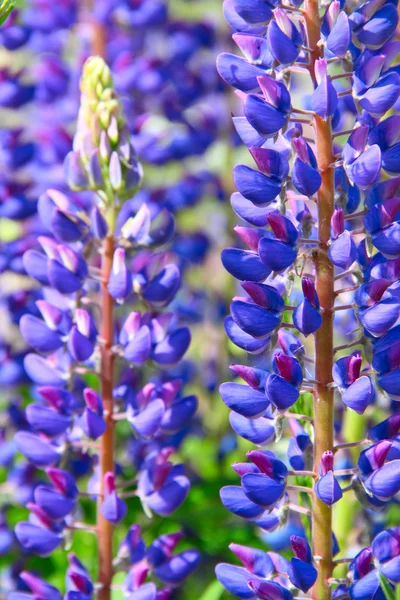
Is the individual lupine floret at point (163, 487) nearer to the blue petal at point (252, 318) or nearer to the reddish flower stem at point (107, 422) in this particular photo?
the reddish flower stem at point (107, 422)

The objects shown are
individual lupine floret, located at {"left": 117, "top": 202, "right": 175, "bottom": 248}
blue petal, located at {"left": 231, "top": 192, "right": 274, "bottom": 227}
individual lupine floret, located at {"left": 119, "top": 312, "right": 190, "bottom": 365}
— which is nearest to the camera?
blue petal, located at {"left": 231, "top": 192, "right": 274, "bottom": 227}

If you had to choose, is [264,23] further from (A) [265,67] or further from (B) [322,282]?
(B) [322,282]

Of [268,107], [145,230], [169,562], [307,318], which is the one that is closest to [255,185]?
[268,107]

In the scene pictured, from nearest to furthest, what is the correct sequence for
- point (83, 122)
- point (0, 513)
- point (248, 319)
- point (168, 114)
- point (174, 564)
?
point (248, 319), point (174, 564), point (83, 122), point (0, 513), point (168, 114)

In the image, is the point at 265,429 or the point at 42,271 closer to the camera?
the point at 265,429

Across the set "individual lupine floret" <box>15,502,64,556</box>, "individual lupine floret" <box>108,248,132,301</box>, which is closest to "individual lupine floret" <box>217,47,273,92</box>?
"individual lupine floret" <box>108,248,132,301</box>

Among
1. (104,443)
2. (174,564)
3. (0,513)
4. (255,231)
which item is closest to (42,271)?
(104,443)

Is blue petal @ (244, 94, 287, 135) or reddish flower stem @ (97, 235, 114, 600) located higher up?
blue petal @ (244, 94, 287, 135)

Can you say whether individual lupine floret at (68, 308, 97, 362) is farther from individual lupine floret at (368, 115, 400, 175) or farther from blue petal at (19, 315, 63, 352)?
individual lupine floret at (368, 115, 400, 175)
